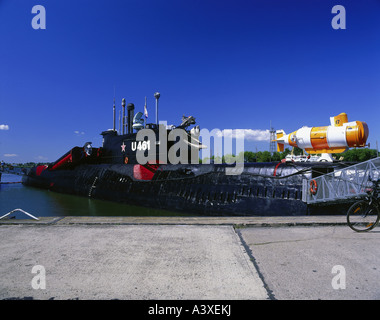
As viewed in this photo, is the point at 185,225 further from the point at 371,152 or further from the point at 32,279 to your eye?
the point at 371,152

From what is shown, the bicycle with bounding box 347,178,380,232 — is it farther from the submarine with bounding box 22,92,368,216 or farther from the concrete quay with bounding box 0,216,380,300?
the submarine with bounding box 22,92,368,216

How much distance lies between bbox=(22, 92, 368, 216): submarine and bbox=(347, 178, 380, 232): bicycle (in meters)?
3.60

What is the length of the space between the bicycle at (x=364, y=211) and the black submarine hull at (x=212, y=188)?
3.44 metres

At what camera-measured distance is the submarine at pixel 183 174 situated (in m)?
9.51

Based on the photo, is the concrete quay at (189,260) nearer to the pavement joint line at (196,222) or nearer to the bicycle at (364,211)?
the pavement joint line at (196,222)

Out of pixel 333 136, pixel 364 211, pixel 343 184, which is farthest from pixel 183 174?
pixel 364 211

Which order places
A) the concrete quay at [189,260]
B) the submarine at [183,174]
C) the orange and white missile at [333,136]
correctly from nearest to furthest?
the concrete quay at [189,260], the orange and white missile at [333,136], the submarine at [183,174]

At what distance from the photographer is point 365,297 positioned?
2.60 meters

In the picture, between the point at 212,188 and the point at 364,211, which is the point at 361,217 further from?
the point at 212,188

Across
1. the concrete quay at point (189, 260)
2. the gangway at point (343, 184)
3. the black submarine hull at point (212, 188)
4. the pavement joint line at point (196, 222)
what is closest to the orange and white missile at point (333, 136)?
the black submarine hull at point (212, 188)

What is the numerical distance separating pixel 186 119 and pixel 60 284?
13.7 meters

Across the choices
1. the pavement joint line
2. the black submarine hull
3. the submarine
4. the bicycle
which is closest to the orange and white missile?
the submarine

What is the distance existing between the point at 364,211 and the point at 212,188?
6.77 m

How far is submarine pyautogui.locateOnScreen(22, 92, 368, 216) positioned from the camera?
374 inches
